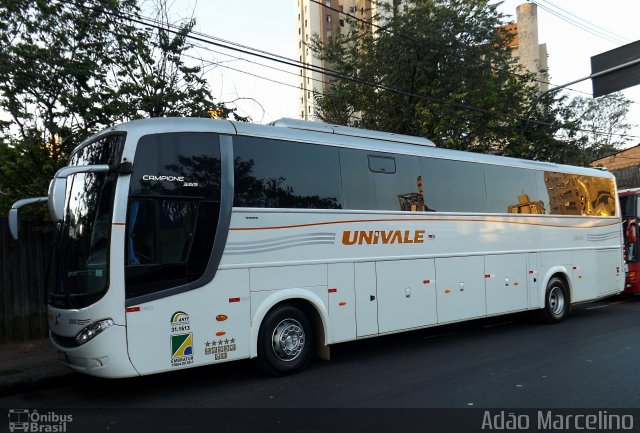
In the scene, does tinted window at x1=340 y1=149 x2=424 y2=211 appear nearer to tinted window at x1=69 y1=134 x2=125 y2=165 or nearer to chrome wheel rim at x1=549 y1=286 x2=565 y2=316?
tinted window at x1=69 y1=134 x2=125 y2=165

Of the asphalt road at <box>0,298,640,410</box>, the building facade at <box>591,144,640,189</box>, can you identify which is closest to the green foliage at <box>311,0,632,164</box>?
the asphalt road at <box>0,298,640,410</box>

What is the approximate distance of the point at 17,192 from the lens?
10.3 m

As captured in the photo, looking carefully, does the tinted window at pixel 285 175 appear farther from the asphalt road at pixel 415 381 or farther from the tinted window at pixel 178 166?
the asphalt road at pixel 415 381

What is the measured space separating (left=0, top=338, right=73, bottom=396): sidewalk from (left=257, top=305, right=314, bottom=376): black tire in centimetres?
301

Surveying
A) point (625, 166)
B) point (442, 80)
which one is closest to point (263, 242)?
point (442, 80)

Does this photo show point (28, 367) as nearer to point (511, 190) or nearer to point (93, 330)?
point (93, 330)

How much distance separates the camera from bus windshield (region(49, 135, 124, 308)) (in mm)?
6262

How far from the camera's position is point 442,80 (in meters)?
19.4

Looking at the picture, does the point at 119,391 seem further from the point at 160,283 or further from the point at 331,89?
the point at 331,89

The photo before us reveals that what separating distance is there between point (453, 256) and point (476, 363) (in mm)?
2460

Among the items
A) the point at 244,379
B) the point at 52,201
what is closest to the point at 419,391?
the point at 244,379

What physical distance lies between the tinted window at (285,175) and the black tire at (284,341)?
164cm

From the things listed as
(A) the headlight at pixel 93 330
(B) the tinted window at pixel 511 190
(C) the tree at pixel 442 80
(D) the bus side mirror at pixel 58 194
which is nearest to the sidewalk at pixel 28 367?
(A) the headlight at pixel 93 330

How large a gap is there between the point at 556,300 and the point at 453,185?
473 centimetres
